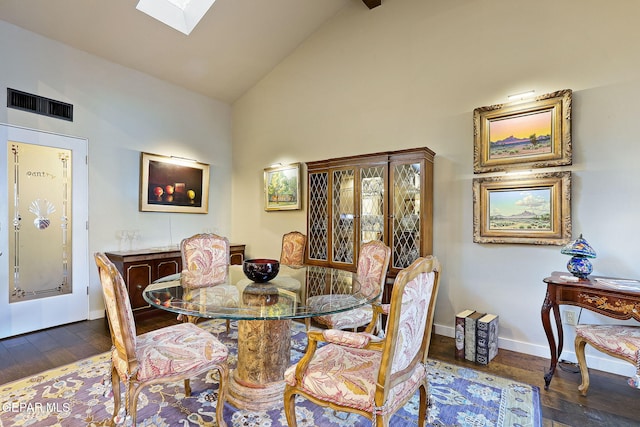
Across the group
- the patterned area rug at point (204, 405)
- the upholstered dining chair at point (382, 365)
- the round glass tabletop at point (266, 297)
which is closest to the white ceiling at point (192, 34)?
the round glass tabletop at point (266, 297)

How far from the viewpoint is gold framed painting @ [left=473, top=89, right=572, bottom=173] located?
8.93 ft

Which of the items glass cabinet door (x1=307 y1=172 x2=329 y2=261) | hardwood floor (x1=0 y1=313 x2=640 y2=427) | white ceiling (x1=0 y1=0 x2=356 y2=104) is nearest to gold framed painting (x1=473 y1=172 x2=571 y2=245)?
hardwood floor (x1=0 y1=313 x2=640 y2=427)

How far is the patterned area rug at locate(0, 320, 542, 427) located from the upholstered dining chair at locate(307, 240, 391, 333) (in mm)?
575

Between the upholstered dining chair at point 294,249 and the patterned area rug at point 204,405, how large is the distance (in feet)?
5.61

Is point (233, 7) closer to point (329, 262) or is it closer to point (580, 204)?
point (329, 262)

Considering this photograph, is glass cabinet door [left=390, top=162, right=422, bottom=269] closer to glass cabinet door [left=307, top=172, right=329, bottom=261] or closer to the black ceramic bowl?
glass cabinet door [left=307, top=172, right=329, bottom=261]

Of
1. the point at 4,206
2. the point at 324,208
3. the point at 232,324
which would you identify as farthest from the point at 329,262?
the point at 4,206

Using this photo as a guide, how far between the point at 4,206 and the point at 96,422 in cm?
267

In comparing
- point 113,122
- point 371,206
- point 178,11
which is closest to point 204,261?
point 371,206

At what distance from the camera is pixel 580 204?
106 inches

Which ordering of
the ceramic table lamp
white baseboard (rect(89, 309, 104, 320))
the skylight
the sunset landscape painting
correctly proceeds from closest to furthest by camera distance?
the ceramic table lamp < the sunset landscape painting < the skylight < white baseboard (rect(89, 309, 104, 320))

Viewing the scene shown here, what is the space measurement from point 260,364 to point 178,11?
3997 mm

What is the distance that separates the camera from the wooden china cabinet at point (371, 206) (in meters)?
3.22

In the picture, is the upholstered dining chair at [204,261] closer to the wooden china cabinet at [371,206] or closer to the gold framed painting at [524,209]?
the wooden china cabinet at [371,206]
